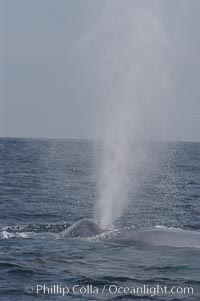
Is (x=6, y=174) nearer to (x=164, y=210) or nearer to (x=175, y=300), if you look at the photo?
(x=164, y=210)

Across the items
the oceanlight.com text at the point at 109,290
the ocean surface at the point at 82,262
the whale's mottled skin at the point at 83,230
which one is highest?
the whale's mottled skin at the point at 83,230

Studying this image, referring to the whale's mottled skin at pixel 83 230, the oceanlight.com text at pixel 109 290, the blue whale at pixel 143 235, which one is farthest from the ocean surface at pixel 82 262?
the whale's mottled skin at pixel 83 230

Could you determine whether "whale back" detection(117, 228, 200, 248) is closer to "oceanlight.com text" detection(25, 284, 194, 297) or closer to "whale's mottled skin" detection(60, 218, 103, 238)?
"whale's mottled skin" detection(60, 218, 103, 238)

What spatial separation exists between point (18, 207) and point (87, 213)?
11.1 feet

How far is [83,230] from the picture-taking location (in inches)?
858

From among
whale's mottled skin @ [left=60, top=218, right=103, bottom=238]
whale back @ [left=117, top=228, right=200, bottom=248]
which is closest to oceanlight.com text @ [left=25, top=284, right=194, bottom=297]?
whale back @ [left=117, top=228, right=200, bottom=248]

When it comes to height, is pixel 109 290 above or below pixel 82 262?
below

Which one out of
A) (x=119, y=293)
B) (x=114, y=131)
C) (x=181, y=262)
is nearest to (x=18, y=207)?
(x=114, y=131)

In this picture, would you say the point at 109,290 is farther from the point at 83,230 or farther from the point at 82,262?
the point at 83,230

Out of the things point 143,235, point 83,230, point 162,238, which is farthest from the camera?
point 83,230

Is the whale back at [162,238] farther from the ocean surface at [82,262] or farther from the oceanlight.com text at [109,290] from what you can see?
the oceanlight.com text at [109,290]

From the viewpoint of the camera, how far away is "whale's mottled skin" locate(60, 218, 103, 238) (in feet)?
70.7

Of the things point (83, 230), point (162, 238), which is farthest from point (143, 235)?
point (83, 230)

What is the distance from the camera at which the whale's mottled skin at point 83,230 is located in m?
21.5
